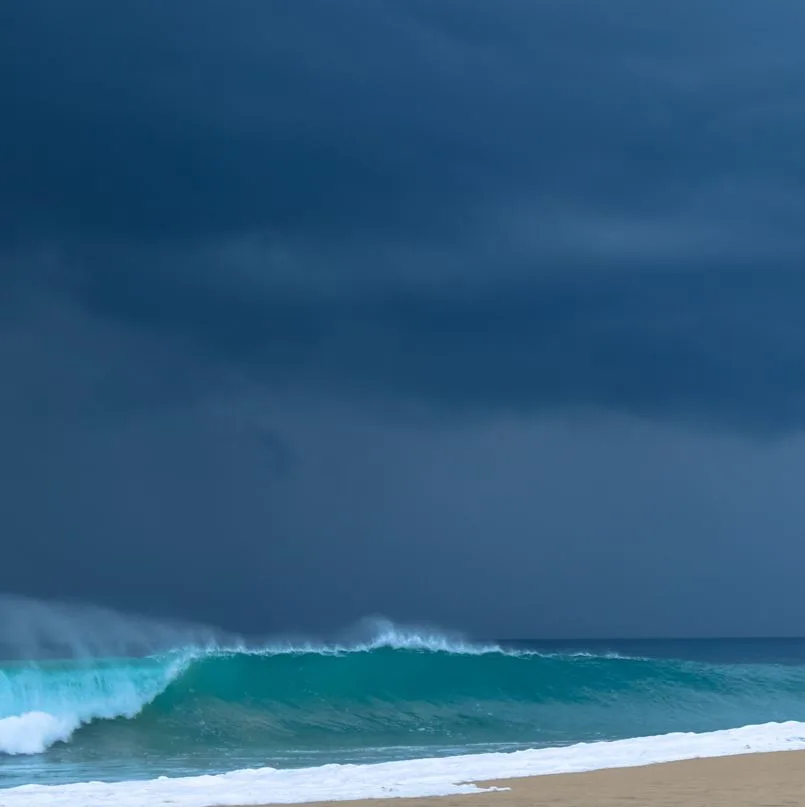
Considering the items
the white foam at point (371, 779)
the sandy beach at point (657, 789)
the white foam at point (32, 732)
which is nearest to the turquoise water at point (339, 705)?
the white foam at point (32, 732)

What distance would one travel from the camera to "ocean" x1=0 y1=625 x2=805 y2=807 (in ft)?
50.5

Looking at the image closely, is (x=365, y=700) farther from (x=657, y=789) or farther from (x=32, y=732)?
(x=657, y=789)

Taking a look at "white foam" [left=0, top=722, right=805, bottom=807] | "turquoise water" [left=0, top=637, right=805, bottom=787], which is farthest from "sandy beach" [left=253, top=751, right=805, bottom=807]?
"turquoise water" [left=0, top=637, right=805, bottom=787]

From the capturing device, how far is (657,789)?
33.6 ft

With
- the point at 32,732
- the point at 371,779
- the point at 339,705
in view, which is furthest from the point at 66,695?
the point at 371,779

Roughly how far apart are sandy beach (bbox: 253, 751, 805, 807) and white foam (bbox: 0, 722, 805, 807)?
52 cm

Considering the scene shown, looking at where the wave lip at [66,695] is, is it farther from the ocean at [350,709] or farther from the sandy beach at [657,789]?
the sandy beach at [657,789]

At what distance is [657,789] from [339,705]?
1386cm

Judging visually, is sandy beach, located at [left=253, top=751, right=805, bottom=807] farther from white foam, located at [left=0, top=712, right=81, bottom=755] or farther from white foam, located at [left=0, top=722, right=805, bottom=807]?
white foam, located at [left=0, top=712, right=81, bottom=755]

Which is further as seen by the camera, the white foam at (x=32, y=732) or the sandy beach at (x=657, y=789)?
the white foam at (x=32, y=732)

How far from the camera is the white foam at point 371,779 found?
10.6 m

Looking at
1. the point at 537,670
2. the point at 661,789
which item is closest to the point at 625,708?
the point at 537,670

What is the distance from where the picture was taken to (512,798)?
9.88 m

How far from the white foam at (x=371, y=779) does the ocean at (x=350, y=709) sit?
80mm
